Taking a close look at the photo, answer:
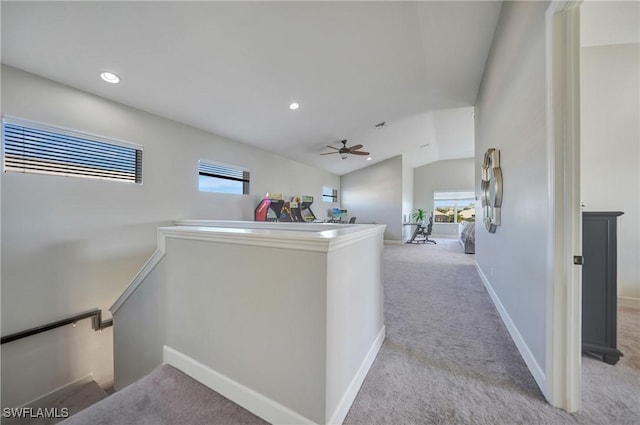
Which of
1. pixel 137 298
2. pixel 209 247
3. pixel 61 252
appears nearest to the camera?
pixel 209 247

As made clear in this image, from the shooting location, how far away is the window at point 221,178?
14.1 ft

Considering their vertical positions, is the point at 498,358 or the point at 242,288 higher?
the point at 242,288

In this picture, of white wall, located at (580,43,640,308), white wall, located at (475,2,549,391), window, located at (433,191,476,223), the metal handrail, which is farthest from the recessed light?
window, located at (433,191,476,223)

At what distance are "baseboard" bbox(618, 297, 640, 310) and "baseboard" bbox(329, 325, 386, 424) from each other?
2924 mm

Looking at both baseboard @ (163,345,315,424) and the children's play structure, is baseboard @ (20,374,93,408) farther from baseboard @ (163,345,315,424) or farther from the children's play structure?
the children's play structure

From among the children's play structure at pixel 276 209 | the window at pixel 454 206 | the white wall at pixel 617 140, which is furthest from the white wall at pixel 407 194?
the white wall at pixel 617 140

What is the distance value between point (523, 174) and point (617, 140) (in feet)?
5.99

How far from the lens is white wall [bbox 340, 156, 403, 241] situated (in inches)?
331

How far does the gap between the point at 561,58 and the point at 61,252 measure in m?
4.64

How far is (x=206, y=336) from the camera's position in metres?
1.55

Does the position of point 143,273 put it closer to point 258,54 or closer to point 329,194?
point 258,54

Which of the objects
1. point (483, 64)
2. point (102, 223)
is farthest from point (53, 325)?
point (483, 64)

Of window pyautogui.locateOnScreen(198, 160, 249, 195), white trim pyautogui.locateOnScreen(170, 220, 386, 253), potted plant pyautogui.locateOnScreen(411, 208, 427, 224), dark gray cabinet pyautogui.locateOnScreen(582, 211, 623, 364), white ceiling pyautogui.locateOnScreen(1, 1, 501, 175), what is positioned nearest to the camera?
white trim pyautogui.locateOnScreen(170, 220, 386, 253)

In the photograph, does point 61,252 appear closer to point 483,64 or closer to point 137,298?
point 137,298
